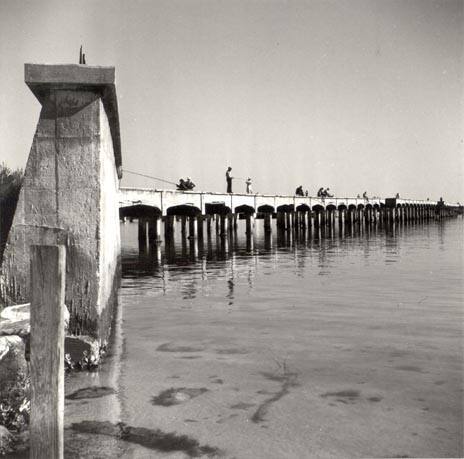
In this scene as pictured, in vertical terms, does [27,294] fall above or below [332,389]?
above

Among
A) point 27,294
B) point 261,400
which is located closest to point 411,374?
point 261,400

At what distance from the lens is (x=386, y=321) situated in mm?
8398

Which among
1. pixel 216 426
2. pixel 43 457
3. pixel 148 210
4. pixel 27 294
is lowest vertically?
pixel 216 426

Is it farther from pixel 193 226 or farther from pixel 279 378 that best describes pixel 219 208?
pixel 279 378

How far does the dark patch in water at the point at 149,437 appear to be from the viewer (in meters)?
3.88

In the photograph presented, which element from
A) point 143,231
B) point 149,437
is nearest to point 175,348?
point 149,437

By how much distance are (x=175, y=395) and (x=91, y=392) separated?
33.3 inches

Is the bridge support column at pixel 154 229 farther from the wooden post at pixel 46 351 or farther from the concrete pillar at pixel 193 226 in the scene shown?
the wooden post at pixel 46 351

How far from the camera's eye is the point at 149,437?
13.3 feet

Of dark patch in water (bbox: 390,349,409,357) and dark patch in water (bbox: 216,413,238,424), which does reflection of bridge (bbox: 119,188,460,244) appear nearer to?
dark patch in water (bbox: 390,349,409,357)

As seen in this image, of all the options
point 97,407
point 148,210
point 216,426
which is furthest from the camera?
point 148,210

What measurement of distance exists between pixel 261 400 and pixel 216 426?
2.39 feet

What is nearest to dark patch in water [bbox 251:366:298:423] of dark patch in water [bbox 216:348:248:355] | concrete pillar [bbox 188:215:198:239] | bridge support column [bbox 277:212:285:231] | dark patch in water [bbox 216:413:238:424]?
dark patch in water [bbox 216:413:238:424]

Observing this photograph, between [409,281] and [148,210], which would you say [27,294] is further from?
[148,210]
